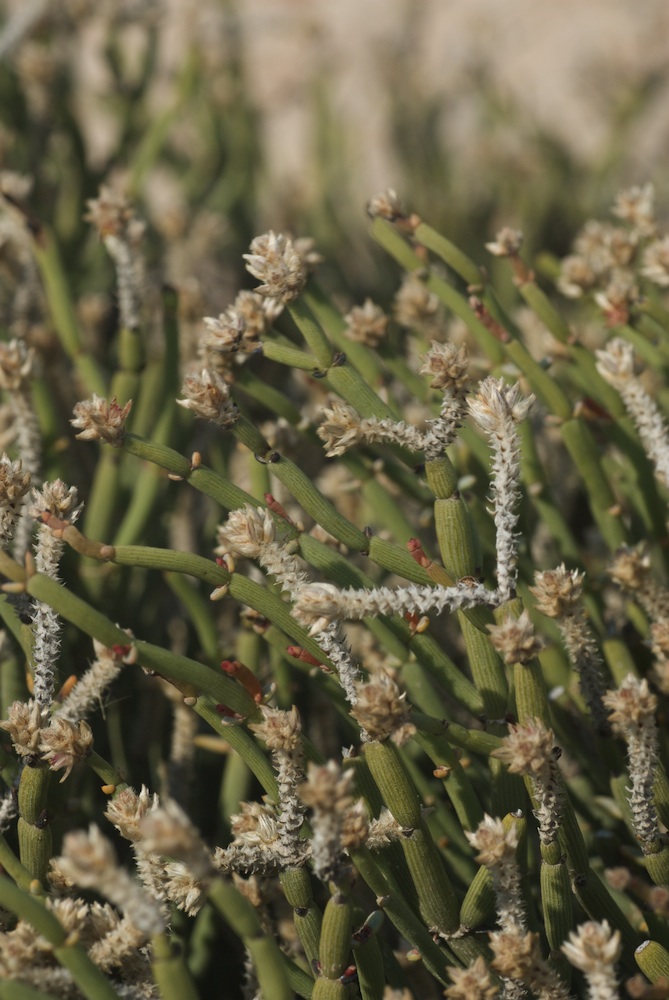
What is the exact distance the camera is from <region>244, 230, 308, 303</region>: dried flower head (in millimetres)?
646

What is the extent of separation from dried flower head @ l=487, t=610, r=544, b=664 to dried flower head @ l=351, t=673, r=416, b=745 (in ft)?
0.20

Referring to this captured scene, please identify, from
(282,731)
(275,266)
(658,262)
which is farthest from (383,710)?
(658,262)

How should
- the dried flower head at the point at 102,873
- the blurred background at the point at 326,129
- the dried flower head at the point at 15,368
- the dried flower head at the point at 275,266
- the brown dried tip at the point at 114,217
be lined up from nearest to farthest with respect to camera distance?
the dried flower head at the point at 102,873
the dried flower head at the point at 275,266
the dried flower head at the point at 15,368
the brown dried tip at the point at 114,217
the blurred background at the point at 326,129

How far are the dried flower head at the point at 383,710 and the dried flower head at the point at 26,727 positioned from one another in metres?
0.18

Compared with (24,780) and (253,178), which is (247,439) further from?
(253,178)

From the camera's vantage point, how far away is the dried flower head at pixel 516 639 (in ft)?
1.75

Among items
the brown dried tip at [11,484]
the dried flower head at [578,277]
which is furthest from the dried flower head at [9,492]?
the dried flower head at [578,277]

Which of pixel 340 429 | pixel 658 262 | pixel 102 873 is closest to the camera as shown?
pixel 102 873

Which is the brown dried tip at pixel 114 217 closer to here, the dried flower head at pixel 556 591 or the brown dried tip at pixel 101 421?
the brown dried tip at pixel 101 421

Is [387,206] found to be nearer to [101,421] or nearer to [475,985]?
[101,421]

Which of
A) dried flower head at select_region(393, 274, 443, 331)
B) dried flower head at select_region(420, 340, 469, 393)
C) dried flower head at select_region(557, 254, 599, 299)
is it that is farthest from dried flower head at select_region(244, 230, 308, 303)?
dried flower head at select_region(557, 254, 599, 299)

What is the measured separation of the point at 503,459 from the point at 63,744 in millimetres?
286

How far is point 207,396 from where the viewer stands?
59cm

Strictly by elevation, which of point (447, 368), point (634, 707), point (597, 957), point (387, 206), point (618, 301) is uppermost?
point (387, 206)
